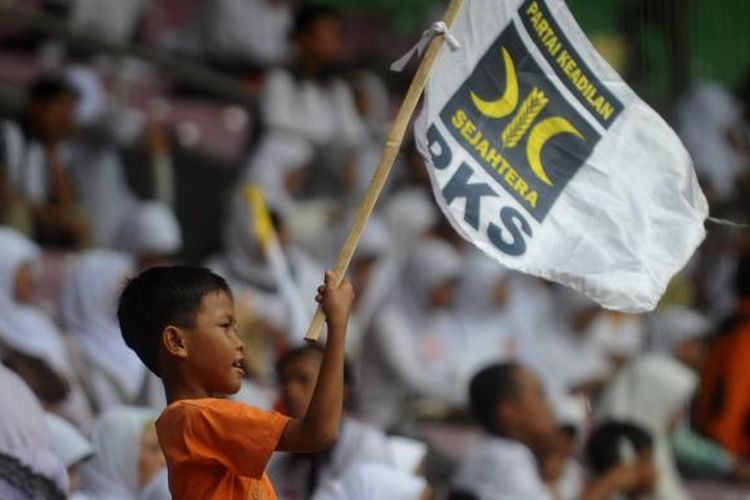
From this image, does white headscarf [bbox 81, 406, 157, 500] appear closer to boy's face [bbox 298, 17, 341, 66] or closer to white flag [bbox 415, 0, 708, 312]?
white flag [bbox 415, 0, 708, 312]

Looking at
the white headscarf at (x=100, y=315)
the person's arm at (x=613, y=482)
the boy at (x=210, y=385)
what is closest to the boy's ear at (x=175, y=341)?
the boy at (x=210, y=385)

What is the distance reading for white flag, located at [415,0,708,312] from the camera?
20.7 feet

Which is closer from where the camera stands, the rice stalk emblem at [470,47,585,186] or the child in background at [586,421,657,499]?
the rice stalk emblem at [470,47,585,186]

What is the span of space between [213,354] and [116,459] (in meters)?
2.44

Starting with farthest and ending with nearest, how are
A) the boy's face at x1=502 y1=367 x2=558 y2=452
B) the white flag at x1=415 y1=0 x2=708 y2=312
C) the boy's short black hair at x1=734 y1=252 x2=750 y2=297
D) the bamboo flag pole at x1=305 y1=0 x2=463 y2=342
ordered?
1. the boy's short black hair at x1=734 y1=252 x2=750 y2=297
2. the boy's face at x1=502 y1=367 x2=558 y2=452
3. the white flag at x1=415 y1=0 x2=708 y2=312
4. the bamboo flag pole at x1=305 y1=0 x2=463 y2=342

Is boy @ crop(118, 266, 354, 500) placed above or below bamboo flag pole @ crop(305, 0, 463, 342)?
below

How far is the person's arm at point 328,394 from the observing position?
541 centimetres

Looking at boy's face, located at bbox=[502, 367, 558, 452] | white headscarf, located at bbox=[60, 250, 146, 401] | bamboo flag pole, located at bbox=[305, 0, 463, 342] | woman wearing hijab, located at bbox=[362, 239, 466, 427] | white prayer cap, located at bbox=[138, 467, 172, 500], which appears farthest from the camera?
woman wearing hijab, located at bbox=[362, 239, 466, 427]

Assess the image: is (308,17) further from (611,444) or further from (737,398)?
(737,398)

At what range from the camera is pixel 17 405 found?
6570 millimetres

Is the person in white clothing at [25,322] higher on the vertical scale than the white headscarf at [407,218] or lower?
lower

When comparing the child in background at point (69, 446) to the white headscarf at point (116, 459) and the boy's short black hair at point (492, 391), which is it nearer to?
the white headscarf at point (116, 459)

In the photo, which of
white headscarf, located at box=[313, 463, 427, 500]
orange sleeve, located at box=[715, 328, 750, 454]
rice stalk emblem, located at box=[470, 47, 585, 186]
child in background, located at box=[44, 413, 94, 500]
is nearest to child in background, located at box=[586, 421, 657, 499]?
orange sleeve, located at box=[715, 328, 750, 454]

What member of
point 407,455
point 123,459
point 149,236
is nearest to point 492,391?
point 407,455
